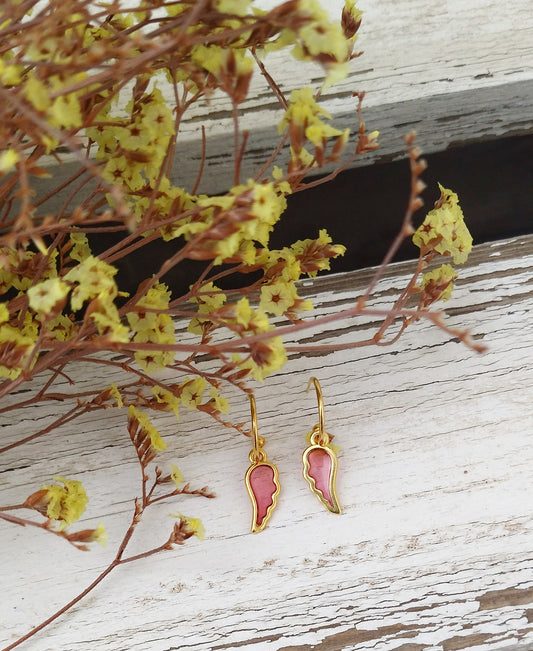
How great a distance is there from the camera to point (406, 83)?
2.78 feet

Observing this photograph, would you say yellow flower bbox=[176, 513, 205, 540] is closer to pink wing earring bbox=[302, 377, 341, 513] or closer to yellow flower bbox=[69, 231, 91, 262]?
pink wing earring bbox=[302, 377, 341, 513]

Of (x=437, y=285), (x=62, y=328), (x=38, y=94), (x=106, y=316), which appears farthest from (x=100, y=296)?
(x=437, y=285)

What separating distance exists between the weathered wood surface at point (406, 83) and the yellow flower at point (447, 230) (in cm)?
22

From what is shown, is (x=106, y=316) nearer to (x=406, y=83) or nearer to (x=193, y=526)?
(x=193, y=526)

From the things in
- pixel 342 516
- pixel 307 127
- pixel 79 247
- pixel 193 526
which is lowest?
pixel 342 516

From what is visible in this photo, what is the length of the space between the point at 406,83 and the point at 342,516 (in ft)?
1.76

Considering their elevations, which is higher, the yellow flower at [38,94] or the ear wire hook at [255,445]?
the yellow flower at [38,94]

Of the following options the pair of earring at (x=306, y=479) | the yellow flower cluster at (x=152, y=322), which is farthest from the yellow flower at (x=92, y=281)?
the pair of earring at (x=306, y=479)

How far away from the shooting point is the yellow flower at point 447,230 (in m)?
0.66

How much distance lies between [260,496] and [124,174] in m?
0.39

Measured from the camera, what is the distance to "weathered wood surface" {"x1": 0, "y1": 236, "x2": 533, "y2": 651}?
750 mm

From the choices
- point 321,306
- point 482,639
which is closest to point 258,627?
point 482,639

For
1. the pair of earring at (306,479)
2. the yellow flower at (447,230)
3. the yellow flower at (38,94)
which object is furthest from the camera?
the pair of earring at (306,479)

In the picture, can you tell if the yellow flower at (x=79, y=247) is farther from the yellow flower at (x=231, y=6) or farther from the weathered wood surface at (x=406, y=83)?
the yellow flower at (x=231, y=6)
